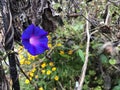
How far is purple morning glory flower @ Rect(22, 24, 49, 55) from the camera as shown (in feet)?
3.47

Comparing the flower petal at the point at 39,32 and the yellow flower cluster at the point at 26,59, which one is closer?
the flower petal at the point at 39,32

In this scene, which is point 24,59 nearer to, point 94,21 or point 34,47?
point 94,21

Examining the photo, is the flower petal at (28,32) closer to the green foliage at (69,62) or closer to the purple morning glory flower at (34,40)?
the purple morning glory flower at (34,40)

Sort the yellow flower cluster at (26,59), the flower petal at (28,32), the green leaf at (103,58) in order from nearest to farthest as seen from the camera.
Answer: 1. the flower petal at (28,32)
2. the green leaf at (103,58)
3. the yellow flower cluster at (26,59)

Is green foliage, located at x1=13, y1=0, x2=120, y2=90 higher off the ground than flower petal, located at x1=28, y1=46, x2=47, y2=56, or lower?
lower

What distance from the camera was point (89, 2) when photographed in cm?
251

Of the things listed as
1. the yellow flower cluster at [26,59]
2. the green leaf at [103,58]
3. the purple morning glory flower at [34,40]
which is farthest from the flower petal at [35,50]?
the yellow flower cluster at [26,59]

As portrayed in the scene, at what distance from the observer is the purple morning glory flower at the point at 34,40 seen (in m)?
1.06

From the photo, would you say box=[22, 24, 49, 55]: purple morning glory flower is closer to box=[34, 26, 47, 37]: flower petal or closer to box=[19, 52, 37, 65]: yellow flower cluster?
box=[34, 26, 47, 37]: flower petal

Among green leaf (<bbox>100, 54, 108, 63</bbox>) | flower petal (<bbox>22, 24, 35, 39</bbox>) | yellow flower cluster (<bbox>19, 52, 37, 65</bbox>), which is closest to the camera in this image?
flower petal (<bbox>22, 24, 35, 39</bbox>)

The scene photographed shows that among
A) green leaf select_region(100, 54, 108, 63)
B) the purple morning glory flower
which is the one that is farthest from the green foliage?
the purple morning glory flower

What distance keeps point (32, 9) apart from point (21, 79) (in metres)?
0.80

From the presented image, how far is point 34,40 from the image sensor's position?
111 centimetres

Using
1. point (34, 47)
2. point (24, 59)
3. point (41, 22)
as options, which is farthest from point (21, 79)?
point (34, 47)
